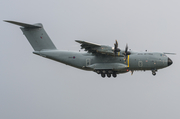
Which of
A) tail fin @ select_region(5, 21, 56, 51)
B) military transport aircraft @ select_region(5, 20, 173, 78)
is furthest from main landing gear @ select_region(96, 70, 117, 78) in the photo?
tail fin @ select_region(5, 21, 56, 51)

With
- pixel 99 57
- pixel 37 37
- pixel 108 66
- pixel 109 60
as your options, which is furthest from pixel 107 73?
pixel 37 37

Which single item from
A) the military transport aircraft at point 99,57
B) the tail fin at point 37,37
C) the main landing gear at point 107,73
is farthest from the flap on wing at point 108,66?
the tail fin at point 37,37

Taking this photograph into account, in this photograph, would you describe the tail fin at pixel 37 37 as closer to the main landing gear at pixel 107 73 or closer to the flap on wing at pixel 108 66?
the flap on wing at pixel 108 66

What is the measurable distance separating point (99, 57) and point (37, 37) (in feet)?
20.9

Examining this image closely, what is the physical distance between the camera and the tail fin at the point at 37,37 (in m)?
28.2

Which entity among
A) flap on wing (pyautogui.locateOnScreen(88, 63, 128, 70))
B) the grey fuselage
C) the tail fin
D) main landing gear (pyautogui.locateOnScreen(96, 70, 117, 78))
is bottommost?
main landing gear (pyautogui.locateOnScreen(96, 70, 117, 78))

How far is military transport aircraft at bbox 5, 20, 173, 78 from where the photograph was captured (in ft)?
85.0

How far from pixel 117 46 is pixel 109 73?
2858 millimetres

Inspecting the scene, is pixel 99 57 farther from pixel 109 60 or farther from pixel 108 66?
pixel 108 66

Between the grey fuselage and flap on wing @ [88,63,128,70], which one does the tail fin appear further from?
flap on wing @ [88,63,128,70]

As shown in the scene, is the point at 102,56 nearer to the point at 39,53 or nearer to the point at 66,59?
the point at 66,59

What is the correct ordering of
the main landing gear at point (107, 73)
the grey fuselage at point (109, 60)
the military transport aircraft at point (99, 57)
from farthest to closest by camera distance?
the main landing gear at point (107, 73) < the grey fuselage at point (109, 60) < the military transport aircraft at point (99, 57)

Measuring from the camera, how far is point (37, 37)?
2834 cm

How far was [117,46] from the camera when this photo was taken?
84.1 feet
